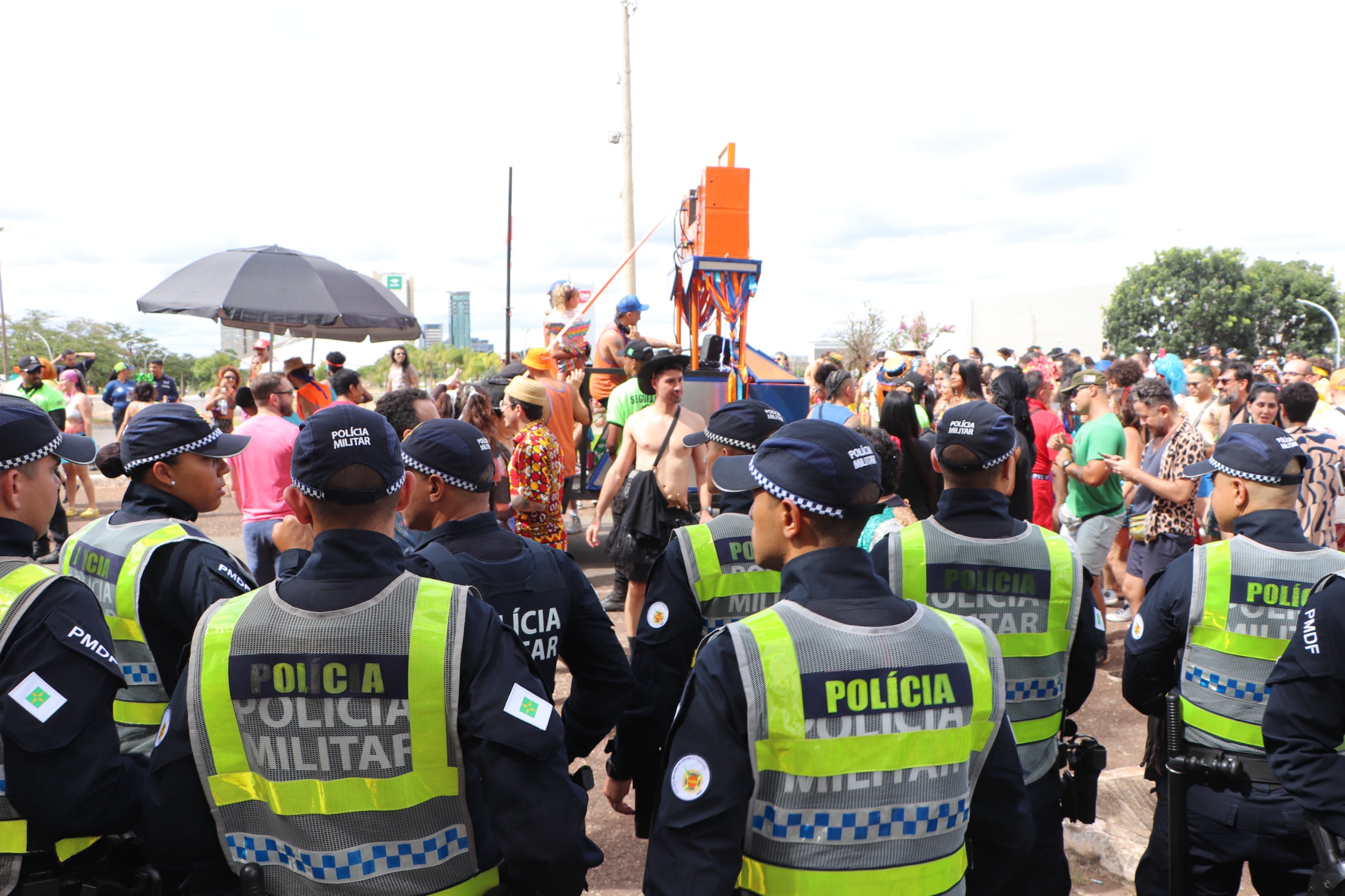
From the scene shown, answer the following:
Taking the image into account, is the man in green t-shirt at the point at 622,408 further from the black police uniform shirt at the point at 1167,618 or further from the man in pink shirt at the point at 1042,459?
the black police uniform shirt at the point at 1167,618

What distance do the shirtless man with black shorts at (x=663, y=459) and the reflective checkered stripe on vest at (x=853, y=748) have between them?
385 centimetres

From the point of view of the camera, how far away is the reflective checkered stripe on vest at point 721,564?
121 inches

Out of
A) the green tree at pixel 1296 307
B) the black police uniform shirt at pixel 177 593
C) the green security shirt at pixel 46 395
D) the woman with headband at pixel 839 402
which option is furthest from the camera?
the green tree at pixel 1296 307

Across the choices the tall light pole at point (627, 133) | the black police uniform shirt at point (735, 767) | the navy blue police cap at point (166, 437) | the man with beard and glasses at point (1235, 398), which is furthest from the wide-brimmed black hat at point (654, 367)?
the tall light pole at point (627, 133)

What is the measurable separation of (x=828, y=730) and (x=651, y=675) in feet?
4.29

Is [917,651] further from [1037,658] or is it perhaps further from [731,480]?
[1037,658]

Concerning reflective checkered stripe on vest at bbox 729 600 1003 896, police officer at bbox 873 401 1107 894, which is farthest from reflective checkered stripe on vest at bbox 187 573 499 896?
police officer at bbox 873 401 1107 894

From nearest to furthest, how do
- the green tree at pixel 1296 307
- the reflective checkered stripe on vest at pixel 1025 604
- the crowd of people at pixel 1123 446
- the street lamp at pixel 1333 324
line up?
the reflective checkered stripe on vest at pixel 1025 604
the crowd of people at pixel 1123 446
the street lamp at pixel 1333 324
the green tree at pixel 1296 307

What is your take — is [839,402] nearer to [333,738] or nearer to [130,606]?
[130,606]

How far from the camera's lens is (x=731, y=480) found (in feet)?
8.25

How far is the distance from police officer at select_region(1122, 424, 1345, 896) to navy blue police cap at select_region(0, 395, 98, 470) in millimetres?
3399

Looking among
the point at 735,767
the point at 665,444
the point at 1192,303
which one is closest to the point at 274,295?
the point at 665,444

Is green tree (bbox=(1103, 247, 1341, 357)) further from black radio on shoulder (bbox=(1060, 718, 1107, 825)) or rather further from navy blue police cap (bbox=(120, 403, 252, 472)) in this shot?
navy blue police cap (bbox=(120, 403, 252, 472))

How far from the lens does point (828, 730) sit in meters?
1.72
